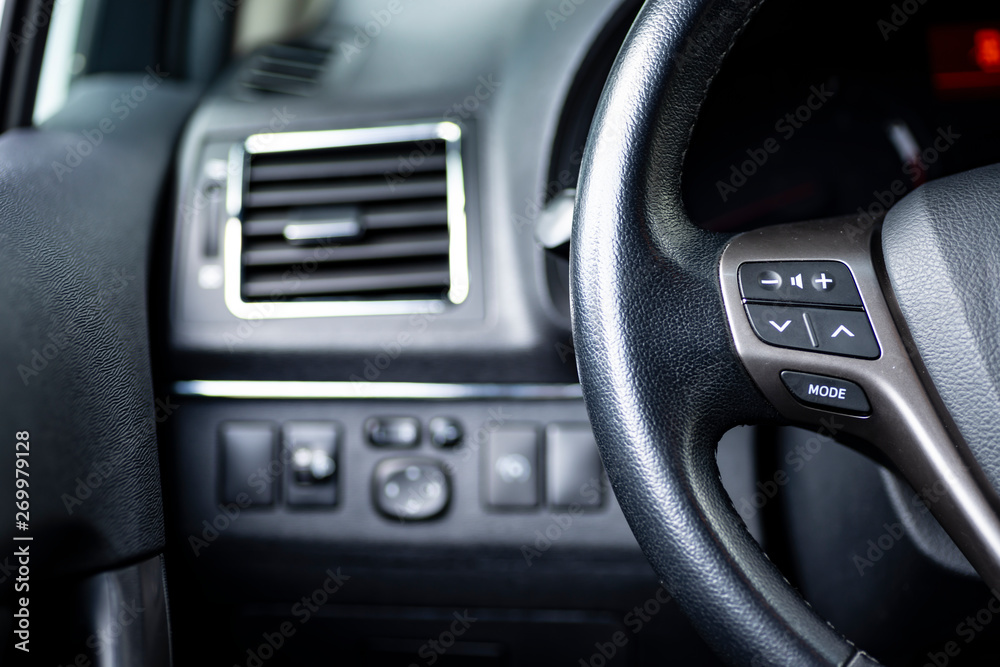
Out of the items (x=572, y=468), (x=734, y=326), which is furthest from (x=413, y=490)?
(x=734, y=326)

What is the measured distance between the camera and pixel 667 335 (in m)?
0.64

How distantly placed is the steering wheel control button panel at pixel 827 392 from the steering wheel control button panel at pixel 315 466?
0.61m

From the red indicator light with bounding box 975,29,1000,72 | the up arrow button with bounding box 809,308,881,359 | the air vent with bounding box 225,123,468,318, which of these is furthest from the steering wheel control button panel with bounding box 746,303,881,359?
the red indicator light with bounding box 975,29,1000,72

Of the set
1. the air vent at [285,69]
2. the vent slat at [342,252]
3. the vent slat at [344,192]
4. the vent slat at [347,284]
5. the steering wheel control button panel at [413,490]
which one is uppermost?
the air vent at [285,69]

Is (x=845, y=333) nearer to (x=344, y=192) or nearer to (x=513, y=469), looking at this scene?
(x=513, y=469)

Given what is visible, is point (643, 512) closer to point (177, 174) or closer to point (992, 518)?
point (992, 518)

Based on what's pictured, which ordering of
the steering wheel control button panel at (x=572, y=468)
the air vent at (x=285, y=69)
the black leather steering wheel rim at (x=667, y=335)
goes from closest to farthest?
1. the black leather steering wheel rim at (x=667, y=335)
2. the steering wheel control button panel at (x=572, y=468)
3. the air vent at (x=285, y=69)

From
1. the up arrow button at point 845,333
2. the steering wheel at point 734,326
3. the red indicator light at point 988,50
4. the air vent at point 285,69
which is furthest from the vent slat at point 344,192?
the red indicator light at point 988,50

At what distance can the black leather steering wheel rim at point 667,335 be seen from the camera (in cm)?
60

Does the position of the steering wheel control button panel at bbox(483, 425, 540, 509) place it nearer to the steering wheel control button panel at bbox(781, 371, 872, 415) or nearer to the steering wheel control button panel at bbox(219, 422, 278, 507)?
the steering wheel control button panel at bbox(219, 422, 278, 507)

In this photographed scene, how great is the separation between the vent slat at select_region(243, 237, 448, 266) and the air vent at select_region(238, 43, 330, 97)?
0.21 m

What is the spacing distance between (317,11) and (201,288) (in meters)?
0.53

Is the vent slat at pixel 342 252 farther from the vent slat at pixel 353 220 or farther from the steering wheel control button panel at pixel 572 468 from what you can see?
the steering wheel control button panel at pixel 572 468

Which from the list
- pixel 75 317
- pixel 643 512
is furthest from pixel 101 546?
pixel 643 512
